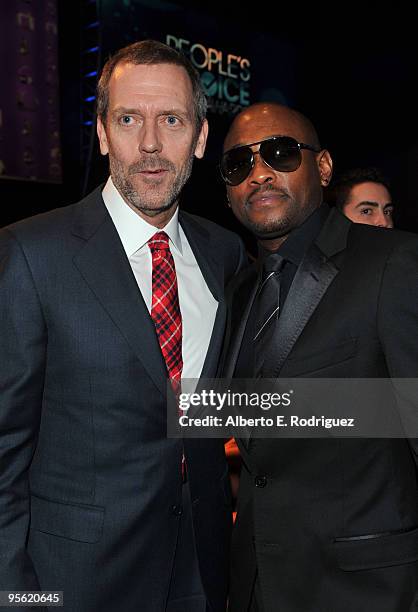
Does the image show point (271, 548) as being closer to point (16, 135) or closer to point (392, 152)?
point (16, 135)

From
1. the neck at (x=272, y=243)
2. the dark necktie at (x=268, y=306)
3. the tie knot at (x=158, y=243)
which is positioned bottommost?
the dark necktie at (x=268, y=306)

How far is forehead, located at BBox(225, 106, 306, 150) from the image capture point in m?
2.38

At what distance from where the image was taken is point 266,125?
2.38 metres

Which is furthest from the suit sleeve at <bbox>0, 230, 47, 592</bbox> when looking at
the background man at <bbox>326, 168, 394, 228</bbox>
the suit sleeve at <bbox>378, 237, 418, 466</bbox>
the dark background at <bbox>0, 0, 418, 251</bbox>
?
the dark background at <bbox>0, 0, 418, 251</bbox>

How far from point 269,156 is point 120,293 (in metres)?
0.83

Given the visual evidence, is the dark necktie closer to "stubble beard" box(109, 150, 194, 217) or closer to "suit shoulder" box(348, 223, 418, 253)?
"suit shoulder" box(348, 223, 418, 253)

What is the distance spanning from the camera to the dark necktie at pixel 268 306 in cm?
209

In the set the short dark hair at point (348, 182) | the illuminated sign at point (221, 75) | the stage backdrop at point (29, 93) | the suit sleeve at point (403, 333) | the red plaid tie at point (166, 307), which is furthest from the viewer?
the illuminated sign at point (221, 75)

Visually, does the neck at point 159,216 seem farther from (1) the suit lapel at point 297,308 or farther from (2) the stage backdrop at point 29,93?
(2) the stage backdrop at point 29,93

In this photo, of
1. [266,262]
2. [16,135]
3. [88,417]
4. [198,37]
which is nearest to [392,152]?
[198,37]

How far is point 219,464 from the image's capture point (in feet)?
7.33

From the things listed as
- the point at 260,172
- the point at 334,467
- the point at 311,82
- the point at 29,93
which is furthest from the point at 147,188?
the point at 311,82

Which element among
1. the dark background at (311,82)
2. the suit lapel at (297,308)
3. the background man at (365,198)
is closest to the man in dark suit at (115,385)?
the suit lapel at (297,308)

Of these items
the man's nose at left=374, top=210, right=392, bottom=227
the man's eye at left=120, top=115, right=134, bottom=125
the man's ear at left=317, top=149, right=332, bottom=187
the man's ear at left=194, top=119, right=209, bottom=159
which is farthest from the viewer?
the man's nose at left=374, top=210, right=392, bottom=227
